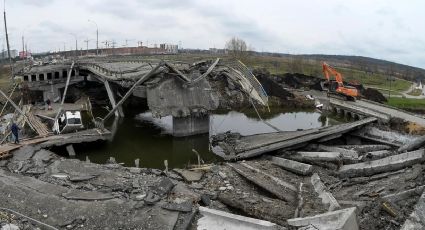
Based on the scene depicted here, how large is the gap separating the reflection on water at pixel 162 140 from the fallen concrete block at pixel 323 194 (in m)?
9.27

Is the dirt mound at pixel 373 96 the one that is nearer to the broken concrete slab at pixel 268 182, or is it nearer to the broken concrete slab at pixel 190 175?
the broken concrete slab at pixel 268 182

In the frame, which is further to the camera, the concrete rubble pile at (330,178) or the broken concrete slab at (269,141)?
the broken concrete slab at (269,141)

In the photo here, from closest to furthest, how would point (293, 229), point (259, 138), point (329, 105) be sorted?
point (293, 229) < point (259, 138) < point (329, 105)

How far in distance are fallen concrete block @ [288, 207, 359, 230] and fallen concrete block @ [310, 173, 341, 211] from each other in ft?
7.83

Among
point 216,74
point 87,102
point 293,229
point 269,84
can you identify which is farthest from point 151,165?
point 269,84

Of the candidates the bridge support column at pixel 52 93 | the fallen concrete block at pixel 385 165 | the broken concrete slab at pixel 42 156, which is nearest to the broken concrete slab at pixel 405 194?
the fallen concrete block at pixel 385 165

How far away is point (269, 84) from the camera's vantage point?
177 feet

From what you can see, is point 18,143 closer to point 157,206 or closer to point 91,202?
point 91,202

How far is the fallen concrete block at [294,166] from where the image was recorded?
20.5 metres

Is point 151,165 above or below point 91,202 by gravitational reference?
below

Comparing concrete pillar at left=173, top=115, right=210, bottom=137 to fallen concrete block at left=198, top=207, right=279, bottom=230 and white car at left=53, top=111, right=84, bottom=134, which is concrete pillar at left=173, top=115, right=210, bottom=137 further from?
fallen concrete block at left=198, top=207, right=279, bottom=230

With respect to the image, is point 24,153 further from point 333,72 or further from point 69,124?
point 333,72

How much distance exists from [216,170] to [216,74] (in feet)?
50.7

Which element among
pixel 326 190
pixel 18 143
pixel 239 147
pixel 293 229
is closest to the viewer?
pixel 293 229
